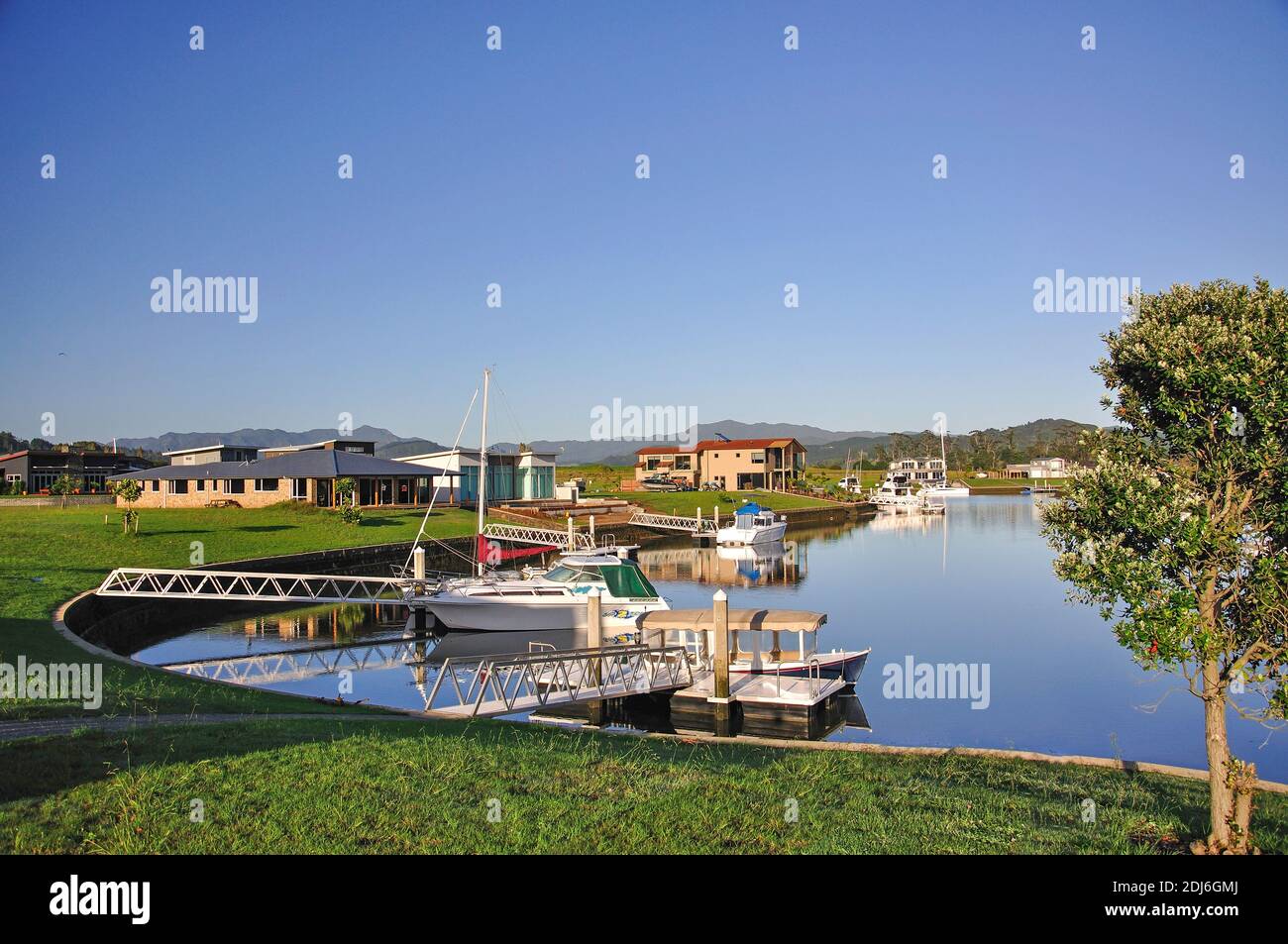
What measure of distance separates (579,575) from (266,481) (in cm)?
3840

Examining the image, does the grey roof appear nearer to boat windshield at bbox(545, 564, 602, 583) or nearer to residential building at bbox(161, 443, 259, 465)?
residential building at bbox(161, 443, 259, 465)

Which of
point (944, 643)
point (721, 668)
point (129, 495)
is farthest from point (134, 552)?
point (944, 643)

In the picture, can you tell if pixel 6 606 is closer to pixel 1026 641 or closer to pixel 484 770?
pixel 484 770

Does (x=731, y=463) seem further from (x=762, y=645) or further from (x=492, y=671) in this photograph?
(x=492, y=671)

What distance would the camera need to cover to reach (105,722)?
1270 cm

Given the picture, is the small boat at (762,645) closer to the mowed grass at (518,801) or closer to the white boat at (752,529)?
the mowed grass at (518,801)

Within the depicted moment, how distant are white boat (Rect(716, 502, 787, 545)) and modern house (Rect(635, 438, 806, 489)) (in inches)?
1530

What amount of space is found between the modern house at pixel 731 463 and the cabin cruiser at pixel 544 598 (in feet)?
260

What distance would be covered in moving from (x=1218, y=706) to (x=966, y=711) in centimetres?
1350

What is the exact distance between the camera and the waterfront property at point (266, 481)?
60.8 m

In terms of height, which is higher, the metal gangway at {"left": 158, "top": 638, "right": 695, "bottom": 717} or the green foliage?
the green foliage

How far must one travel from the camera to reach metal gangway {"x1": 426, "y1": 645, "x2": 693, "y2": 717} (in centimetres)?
1695

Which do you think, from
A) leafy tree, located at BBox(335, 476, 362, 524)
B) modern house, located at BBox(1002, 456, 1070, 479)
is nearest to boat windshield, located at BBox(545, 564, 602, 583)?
leafy tree, located at BBox(335, 476, 362, 524)
